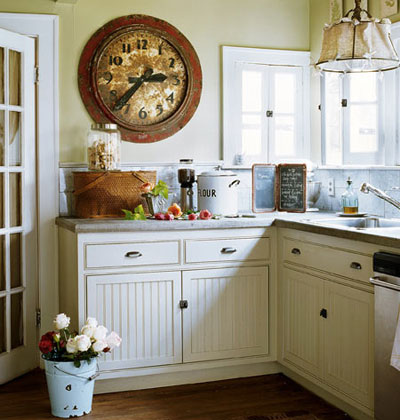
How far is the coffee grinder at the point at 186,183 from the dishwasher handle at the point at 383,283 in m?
1.50

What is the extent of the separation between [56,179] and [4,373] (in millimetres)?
1140

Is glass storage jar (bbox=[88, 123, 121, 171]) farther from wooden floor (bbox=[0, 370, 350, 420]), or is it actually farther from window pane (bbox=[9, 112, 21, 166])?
wooden floor (bbox=[0, 370, 350, 420])

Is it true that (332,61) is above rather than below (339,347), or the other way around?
above

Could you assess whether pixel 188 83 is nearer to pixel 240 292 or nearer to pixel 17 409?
pixel 240 292

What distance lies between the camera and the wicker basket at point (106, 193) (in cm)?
353

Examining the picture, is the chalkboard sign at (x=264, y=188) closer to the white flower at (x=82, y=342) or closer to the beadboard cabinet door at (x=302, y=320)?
the beadboard cabinet door at (x=302, y=320)

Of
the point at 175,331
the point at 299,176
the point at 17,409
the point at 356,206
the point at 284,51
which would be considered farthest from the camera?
the point at 284,51

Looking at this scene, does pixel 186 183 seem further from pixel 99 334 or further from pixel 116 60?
pixel 99 334

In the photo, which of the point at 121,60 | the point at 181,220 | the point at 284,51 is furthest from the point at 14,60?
the point at 284,51

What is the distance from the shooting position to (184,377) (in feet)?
11.2

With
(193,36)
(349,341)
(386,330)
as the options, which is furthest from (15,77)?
(386,330)

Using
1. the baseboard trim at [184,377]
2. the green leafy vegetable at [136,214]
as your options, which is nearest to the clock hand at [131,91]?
the green leafy vegetable at [136,214]

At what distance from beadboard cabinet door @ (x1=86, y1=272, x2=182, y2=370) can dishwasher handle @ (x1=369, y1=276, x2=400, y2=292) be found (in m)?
1.12

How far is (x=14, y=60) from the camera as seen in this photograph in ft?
11.4
